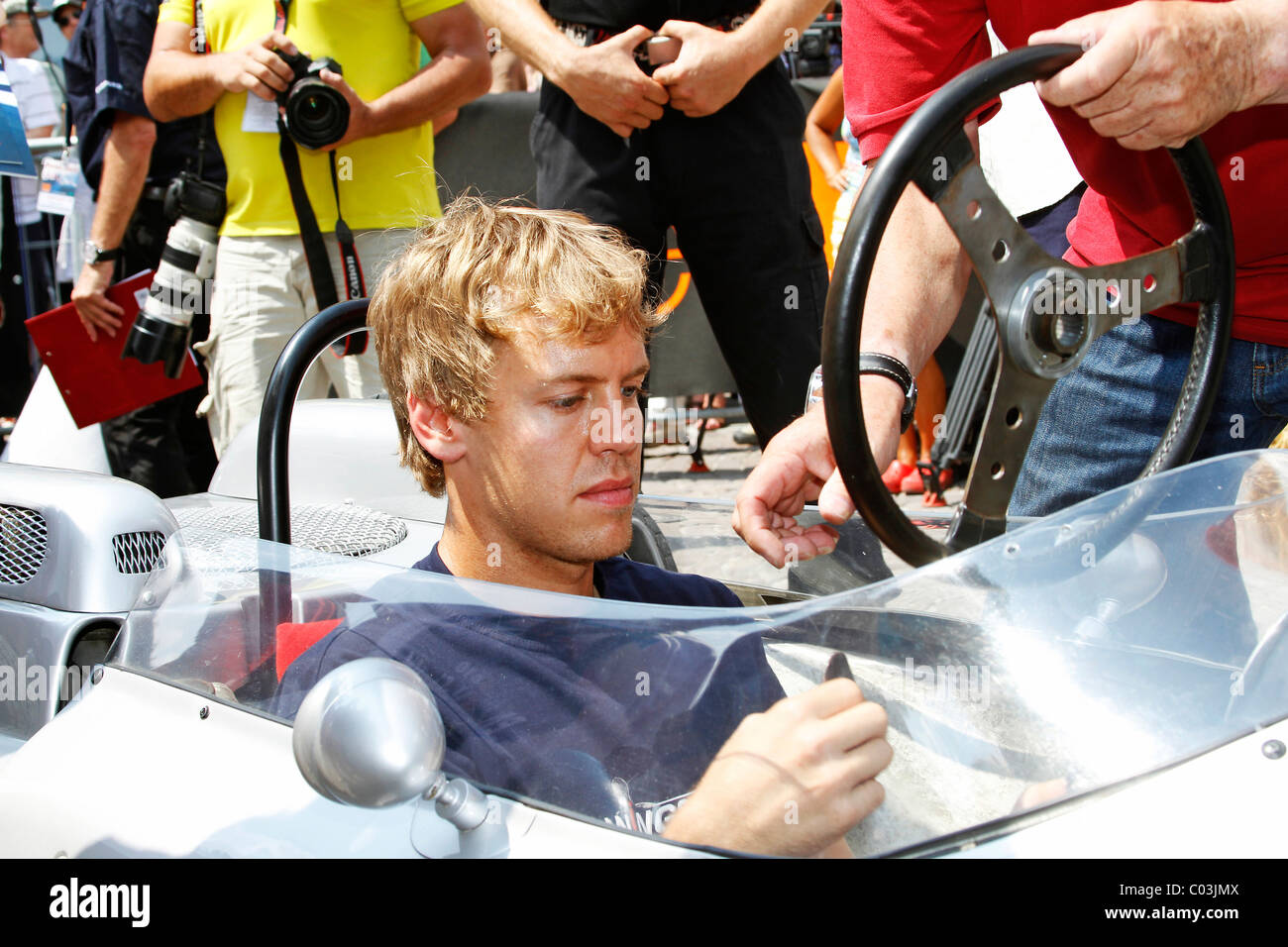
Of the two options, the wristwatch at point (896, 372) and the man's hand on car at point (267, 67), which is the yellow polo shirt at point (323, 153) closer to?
the man's hand on car at point (267, 67)

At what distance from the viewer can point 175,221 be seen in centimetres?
286

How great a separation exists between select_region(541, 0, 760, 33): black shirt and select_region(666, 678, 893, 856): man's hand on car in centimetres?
161

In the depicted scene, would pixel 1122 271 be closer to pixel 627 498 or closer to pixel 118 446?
pixel 627 498

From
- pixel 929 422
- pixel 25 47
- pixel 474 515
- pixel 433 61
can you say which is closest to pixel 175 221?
pixel 433 61


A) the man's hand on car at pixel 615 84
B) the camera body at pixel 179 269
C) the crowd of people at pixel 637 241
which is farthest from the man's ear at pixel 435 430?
the camera body at pixel 179 269

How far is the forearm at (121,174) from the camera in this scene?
10.1 ft

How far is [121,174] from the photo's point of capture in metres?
3.11

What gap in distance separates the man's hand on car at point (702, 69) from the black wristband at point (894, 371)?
1.02 meters

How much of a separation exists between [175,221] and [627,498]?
1.99 meters

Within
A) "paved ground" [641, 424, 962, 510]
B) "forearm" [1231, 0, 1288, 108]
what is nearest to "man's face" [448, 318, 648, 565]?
"forearm" [1231, 0, 1288, 108]

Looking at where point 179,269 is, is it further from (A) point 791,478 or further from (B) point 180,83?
(A) point 791,478

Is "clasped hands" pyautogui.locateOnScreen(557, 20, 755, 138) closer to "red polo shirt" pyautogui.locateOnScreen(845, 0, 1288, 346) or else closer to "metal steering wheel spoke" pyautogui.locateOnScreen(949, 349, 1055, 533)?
"red polo shirt" pyautogui.locateOnScreen(845, 0, 1288, 346)

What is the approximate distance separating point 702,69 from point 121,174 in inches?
71.0
